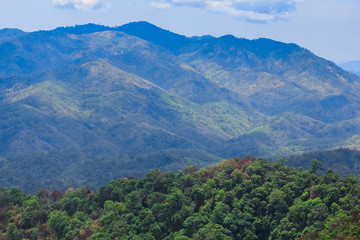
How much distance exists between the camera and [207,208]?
7625 cm

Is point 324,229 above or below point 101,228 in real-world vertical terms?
above

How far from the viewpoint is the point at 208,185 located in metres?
83.3

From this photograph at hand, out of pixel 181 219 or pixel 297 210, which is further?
pixel 181 219

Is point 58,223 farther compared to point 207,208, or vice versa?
point 58,223

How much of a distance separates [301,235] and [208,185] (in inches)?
938

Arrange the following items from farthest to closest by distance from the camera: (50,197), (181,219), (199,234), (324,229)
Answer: (50,197), (181,219), (199,234), (324,229)

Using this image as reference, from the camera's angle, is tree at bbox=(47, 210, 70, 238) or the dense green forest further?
tree at bbox=(47, 210, 70, 238)

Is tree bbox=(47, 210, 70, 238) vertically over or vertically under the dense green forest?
under

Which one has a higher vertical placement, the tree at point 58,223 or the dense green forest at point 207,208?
the dense green forest at point 207,208

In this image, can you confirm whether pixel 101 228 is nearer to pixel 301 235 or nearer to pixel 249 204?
pixel 249 204

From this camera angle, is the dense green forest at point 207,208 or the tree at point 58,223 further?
the tree at point 58,223

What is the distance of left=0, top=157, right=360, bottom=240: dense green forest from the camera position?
2630 inches

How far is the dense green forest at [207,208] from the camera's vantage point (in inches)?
2630

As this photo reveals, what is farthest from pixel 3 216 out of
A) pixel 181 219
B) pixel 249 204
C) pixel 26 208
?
pixel 249 204
